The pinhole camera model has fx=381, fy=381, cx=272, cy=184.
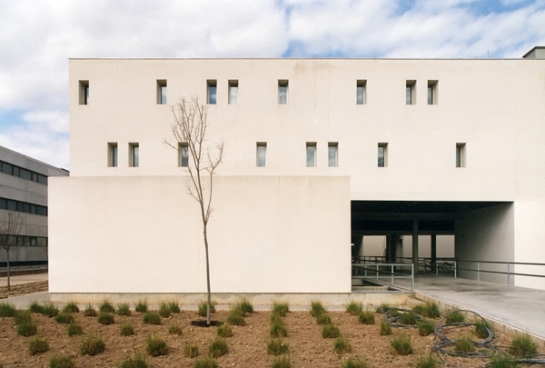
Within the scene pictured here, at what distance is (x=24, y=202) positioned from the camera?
39.4 meters

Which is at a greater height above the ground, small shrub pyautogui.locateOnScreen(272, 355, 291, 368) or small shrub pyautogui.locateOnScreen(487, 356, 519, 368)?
small shrub pyautogui.locateOnScreen(487, 356, 519, 368)

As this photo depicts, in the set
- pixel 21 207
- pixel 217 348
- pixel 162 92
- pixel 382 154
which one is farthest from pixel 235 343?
pixel 21 207

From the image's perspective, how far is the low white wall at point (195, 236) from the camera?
11.3m

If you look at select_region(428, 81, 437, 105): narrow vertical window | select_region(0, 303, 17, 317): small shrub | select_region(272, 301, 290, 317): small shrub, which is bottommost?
select_region(272, 301, 290, 317): small shrub

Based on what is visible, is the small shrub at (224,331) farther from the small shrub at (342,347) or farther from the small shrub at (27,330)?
the small shrub at (27,330)

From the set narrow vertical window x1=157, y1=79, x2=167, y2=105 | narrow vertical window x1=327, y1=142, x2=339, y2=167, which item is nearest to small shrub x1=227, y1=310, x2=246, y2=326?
narrow vertical window x1=327, y1=142, x2=339, y2=167

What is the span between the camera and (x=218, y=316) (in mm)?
9180

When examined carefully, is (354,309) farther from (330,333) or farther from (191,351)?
(191,351)

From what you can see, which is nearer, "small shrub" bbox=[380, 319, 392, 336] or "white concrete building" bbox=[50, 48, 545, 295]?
"small shrub" bbox=[380, 319, 392, 336]

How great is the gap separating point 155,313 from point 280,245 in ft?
13.3

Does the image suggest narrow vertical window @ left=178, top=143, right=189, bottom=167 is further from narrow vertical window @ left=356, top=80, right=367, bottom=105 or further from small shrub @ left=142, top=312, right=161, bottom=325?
small shrub @ left=142, top=312, right=161, bottom=325

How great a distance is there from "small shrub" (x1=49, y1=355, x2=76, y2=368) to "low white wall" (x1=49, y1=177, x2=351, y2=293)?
5499 mm

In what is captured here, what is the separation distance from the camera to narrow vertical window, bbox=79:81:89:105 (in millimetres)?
14805

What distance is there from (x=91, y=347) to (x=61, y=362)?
2.34 feet
